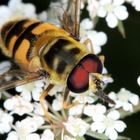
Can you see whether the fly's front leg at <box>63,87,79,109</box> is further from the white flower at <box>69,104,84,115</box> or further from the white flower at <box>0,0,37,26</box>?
the white flower at <box>0,0,37,26</box>

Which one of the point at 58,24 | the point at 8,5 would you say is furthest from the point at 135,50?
the point at 8,5

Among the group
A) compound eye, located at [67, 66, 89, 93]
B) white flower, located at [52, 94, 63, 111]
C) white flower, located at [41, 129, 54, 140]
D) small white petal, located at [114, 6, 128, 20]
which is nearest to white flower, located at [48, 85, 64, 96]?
white flower, located at [52, 94, 63, 111]

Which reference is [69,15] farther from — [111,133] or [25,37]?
[111,133]

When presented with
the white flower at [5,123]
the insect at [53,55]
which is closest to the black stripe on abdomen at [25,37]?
the insect at [53,55]

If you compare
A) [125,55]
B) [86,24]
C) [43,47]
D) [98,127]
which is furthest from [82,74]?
[125,55]

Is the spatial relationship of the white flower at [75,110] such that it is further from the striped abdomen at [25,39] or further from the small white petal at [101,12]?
the small white petal at [101,12]
